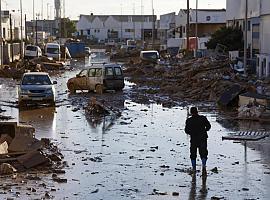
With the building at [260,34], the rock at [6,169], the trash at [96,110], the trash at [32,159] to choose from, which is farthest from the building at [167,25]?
the rock at [6,169]

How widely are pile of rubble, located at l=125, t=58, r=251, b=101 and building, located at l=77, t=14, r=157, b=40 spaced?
122046mm

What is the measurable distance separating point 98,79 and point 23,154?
2459 cm

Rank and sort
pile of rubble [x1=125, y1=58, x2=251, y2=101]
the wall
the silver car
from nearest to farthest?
the silver car, pile of rubble [x1=125, y1=58, x2=251, y2=101], the wall

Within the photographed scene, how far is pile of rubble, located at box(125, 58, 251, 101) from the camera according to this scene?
38281 millimetres

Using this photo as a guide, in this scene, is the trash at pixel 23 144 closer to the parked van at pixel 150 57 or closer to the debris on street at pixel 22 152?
the debris on street at pixel 22 152

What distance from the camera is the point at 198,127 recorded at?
1579cm

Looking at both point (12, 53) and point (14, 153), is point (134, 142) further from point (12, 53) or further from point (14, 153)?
point (12, 53)

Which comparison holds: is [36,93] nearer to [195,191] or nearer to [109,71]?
[109,71]

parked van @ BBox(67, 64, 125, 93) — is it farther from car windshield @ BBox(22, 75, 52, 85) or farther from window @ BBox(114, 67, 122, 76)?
car windshield @ BBox(22, 75, 52, 85)

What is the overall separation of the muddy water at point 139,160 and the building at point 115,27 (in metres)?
159

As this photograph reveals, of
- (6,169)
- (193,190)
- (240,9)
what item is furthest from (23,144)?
(240,9)

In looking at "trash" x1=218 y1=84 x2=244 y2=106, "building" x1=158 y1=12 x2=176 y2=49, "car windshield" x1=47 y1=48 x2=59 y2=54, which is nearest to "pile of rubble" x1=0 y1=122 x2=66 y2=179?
"trash" x1=218 y1=84 x2=244 y2=106

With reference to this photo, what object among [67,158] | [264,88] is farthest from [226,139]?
[264,88]

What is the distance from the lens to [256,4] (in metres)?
54.6
